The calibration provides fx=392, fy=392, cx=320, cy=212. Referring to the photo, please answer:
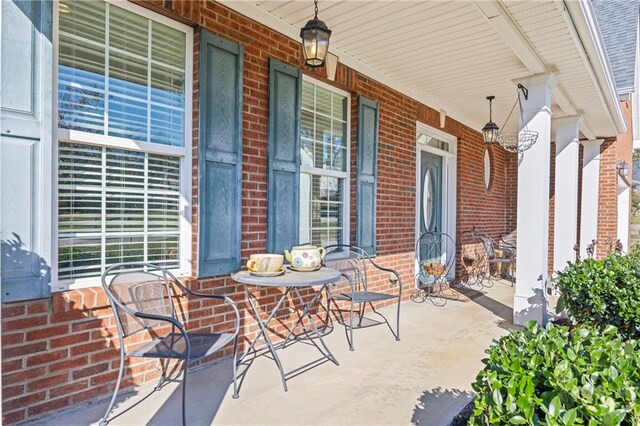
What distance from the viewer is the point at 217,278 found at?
9.41ft

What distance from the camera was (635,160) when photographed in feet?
51.7

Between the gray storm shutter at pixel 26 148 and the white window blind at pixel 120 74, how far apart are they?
0.22m

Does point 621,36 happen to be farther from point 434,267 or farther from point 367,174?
point 367,174

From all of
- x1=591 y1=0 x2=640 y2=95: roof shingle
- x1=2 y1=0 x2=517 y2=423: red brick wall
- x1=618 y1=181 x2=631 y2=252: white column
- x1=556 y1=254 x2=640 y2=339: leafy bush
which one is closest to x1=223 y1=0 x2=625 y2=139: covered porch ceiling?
x1=2 y1=0 x2=517 y2=423: red brick wall

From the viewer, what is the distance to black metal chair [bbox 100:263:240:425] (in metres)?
2.06

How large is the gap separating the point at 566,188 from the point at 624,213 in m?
3.98

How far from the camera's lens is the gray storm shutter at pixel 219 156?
2711 mm

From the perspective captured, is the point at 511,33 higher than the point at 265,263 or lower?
higher

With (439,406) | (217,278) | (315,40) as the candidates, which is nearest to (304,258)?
(217,278)

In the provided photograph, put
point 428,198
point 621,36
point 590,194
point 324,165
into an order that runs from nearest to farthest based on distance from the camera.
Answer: point 324,165 < point 428,198 < point 590,194 < point 621,36

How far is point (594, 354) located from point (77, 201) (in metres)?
2.54

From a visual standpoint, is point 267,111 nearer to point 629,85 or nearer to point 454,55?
point 454,55

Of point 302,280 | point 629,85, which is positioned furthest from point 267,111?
point 629,85

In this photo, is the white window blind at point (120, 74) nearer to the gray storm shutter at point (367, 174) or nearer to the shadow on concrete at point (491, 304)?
the gray storm shutter at point (367, 174)
